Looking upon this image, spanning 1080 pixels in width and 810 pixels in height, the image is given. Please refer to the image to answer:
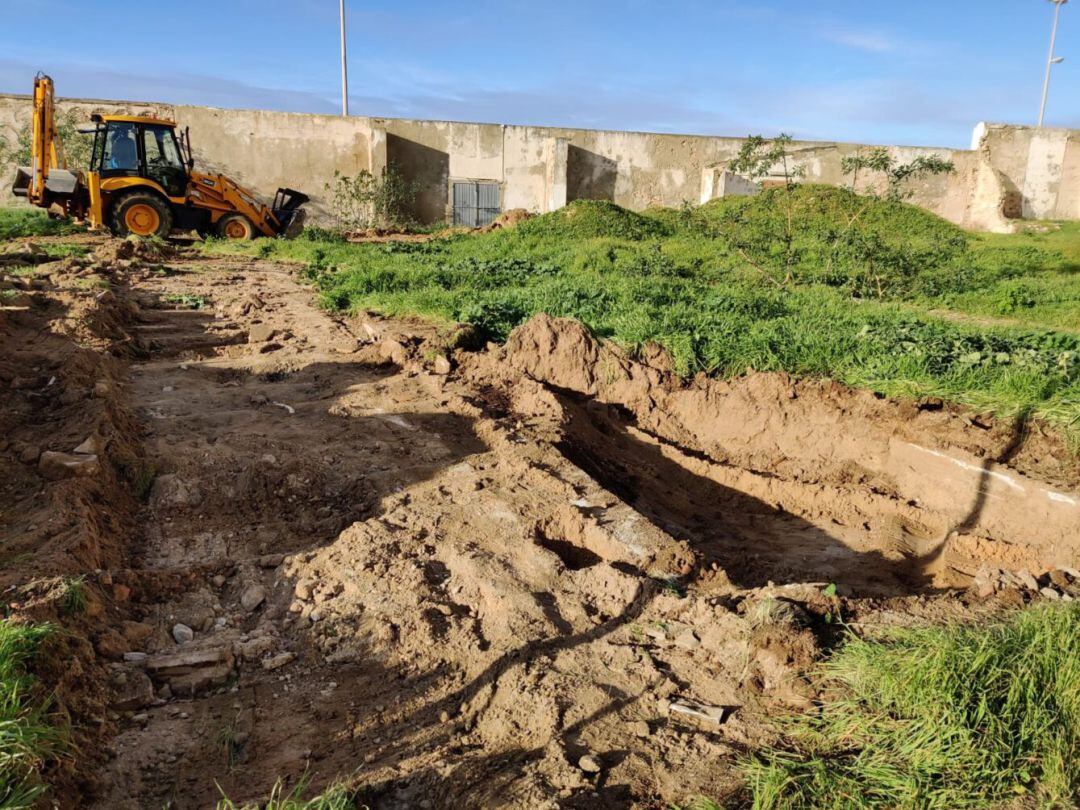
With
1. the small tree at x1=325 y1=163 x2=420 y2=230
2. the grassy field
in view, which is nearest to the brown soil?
the grassy field

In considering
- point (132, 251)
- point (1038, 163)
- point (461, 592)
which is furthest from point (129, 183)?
point (1038, 163)

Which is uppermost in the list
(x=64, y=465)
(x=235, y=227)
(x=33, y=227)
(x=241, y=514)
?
(x=235, y=227)

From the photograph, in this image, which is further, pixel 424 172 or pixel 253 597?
pixel 424 172

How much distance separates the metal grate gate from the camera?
23594 millimetres

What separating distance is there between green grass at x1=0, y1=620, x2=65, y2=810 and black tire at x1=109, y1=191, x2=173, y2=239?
14756 millimetres

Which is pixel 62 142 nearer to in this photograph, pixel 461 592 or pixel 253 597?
pixel 253 597

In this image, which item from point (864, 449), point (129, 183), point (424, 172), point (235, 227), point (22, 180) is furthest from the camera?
point (424, 172)

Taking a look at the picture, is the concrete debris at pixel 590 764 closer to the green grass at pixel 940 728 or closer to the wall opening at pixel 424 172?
the green grass at pixel 940 728

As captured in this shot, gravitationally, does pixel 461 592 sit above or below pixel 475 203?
below

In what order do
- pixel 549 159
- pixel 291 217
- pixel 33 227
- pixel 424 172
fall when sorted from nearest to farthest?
pixel 33 227 < pixel 291 217 < pixel 424 172 < pixel 549 159

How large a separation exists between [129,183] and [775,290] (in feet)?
41.5

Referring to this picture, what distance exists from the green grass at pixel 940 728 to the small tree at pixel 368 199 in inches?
823

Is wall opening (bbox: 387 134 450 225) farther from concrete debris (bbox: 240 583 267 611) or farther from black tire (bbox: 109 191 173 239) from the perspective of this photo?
concrete debris (bbox: 240 583 267 611)

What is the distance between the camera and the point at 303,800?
251cm
